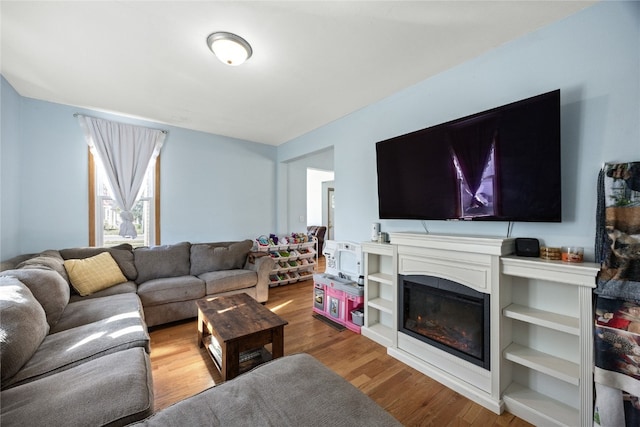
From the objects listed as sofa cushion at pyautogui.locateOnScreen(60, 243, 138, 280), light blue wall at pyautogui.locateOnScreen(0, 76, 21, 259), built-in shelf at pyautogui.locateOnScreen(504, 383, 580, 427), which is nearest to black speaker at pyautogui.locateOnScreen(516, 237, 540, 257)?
built-in shelf at pyautogui.locateOnScreen(504, 383, 580, 427)

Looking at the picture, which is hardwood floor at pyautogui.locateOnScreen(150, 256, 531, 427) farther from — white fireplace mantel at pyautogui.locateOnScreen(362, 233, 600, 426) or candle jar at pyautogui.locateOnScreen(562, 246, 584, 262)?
candle jar at pyautogui.locateOnScreen(562, 246, 584, 262)

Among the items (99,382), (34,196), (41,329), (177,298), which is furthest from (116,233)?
(99,382)

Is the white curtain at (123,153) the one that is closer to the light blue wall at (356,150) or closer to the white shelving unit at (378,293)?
the light blue wall at (356,150)

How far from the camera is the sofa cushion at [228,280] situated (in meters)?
3.01

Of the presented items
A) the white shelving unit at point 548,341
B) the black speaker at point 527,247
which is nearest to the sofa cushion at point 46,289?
the white shelving unit at point 548,341

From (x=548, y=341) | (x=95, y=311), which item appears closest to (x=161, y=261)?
(x=95, y=311)

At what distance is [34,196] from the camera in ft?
9.15

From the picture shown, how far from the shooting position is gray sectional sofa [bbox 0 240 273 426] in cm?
102

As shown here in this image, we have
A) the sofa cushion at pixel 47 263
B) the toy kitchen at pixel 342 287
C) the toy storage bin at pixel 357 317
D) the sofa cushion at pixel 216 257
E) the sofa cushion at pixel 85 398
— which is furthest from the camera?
the sofa cushion at pixel 216 257

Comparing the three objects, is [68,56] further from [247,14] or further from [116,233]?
[116,233]

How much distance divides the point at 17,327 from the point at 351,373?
209 centimetres

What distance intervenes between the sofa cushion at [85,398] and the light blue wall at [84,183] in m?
2.25

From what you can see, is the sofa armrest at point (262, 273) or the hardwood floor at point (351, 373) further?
the sofa armrest at point (262, 273)

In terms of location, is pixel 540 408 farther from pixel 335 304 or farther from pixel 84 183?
pixel 84 183
